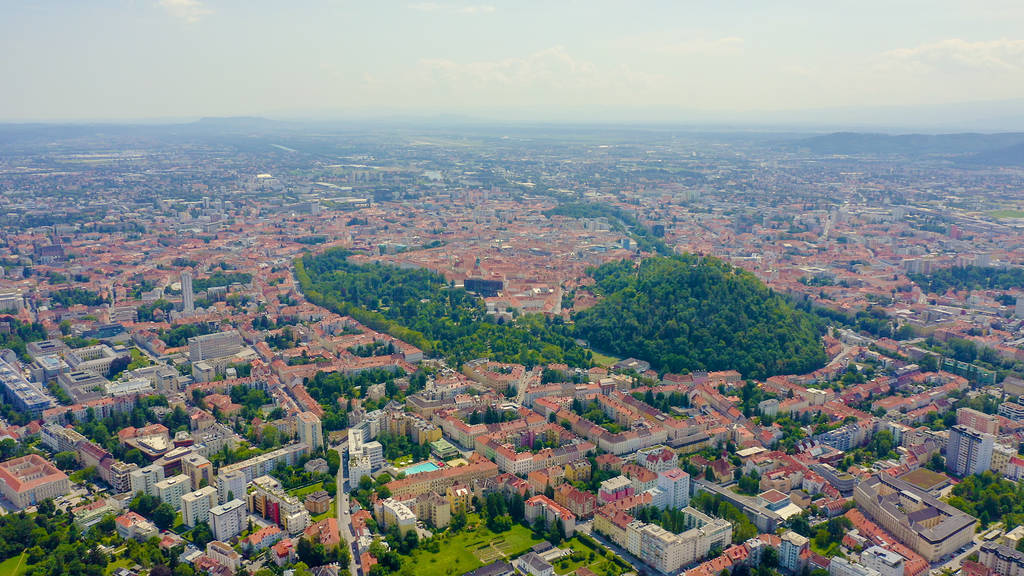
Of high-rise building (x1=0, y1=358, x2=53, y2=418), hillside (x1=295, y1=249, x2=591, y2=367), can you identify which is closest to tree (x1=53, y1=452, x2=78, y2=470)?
high-rise building (x1=0, y1=358, x2=53, y2=418)

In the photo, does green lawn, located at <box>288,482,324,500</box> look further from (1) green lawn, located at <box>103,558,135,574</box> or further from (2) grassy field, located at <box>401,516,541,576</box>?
Answer: (1) green lawn, located at <box>103,558,135,574</box>

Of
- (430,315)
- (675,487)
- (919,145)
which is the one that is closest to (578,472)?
(675,487)

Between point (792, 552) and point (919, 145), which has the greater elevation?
point (919, 145)

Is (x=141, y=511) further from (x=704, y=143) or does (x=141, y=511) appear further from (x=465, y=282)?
(x=704, y=143)

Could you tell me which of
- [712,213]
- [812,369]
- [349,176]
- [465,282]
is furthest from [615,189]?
[812,369]

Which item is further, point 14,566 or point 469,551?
point 469,551

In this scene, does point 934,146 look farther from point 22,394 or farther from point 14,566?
point 14,566

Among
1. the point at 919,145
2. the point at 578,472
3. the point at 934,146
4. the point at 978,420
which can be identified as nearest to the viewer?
the point at 578,472
